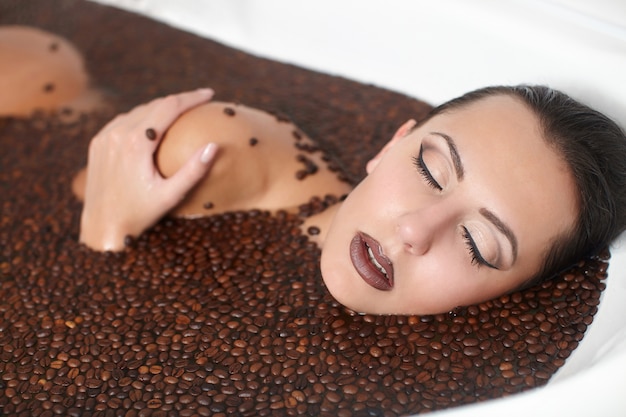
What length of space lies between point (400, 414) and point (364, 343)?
0.72 feet

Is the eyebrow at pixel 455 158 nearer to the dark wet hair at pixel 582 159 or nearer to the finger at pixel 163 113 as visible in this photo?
the dark wet hair at pixel 582 159

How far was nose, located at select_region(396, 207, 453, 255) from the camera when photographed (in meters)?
1.50

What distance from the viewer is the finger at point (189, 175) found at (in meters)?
1.94

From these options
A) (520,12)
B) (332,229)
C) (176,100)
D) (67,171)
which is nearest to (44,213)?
(67,171)

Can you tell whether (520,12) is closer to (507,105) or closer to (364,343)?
(507,105)

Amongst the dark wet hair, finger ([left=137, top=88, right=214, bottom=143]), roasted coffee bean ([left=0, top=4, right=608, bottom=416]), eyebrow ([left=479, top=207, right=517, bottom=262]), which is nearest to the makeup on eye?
eyebrow ([left=479, top=207, right=517, bottom=262])

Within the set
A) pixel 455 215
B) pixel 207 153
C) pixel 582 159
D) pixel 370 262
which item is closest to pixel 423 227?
pixel 455 215

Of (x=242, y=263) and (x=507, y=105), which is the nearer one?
(x=507, y=105)

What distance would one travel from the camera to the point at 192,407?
1.57 m

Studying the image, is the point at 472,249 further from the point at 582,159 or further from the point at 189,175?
the point at 189,175

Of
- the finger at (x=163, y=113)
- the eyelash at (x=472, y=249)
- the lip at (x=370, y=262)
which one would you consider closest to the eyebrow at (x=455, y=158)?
the eyelash at (x=472, y=249)

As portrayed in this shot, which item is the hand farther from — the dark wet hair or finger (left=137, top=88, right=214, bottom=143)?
the dark wet hair

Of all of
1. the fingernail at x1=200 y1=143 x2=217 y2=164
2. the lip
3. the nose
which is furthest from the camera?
the fingernail at x1=200 y1=143 x2=217 y2=164

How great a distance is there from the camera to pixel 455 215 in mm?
1533
